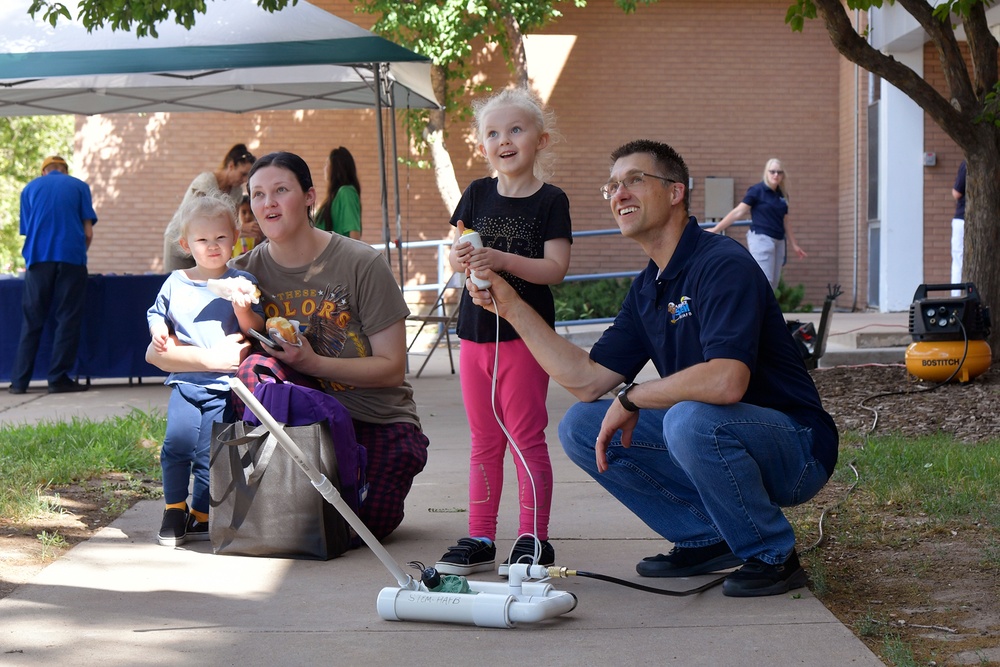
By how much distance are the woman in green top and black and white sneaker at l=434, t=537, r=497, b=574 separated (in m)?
5.28

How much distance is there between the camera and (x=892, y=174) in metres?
15.8

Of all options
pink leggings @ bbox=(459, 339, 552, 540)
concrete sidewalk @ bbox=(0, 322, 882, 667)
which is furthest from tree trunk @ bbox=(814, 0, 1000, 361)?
pink leggings @ bbox=(459, 339, 552, 540)

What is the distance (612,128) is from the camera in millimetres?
17891

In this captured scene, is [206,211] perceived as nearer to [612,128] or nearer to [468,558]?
[468,558]

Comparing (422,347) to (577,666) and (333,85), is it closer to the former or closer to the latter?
(333,85)

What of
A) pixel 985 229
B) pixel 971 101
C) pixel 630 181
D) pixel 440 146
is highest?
pixel 440 146

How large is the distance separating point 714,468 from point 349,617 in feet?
3.95

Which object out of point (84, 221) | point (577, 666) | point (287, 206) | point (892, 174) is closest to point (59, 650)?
point (577, 666)

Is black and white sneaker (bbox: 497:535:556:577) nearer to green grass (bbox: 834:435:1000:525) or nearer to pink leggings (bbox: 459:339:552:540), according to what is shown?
pink leggings (bbox: 459:339:552:540)

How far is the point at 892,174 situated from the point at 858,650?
13732 millimetres

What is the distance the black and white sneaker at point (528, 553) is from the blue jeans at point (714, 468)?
0.33 metres

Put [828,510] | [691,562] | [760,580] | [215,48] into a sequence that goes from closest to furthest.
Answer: [760,580], [691,562], [828,510], [215,48]

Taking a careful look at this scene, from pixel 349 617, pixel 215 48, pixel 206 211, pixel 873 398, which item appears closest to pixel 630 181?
pixel 349 617

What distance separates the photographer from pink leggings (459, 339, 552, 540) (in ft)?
13.4
